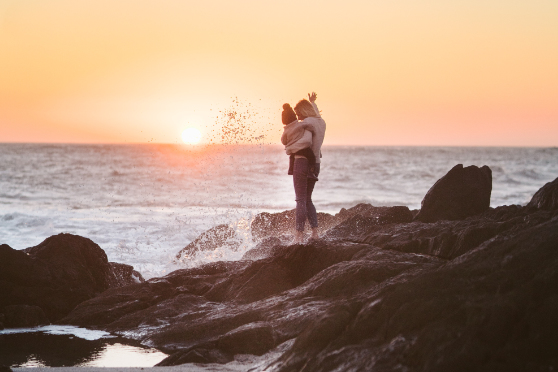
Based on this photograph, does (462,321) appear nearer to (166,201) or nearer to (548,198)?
(548,198)

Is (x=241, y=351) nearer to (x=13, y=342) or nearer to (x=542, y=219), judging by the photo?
(x=13, y=342)

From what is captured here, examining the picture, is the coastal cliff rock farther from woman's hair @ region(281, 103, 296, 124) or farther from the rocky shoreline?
woman's hair @ region(281, 103, 296, 124)

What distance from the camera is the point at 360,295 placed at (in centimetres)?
389

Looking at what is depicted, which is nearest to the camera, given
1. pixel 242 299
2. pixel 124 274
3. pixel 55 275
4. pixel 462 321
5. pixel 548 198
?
pixel 462 321

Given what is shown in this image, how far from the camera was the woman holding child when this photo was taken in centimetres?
739

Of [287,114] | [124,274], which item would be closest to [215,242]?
[124,274]

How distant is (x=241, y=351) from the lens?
433 cm

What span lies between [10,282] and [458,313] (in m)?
5.14

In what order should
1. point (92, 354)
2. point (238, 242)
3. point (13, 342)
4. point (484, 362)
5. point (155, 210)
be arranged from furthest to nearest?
1. point (155, 210)
2. point (238, 242)
3. point (13, 342)
4. point (92, 354)
5. point (484, 362)

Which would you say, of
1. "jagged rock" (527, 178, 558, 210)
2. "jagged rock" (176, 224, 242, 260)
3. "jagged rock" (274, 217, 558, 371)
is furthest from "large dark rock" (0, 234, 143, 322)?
"jagged rock" (527, 178, 558, 210)

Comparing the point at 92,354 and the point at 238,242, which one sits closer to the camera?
the point at 92,354

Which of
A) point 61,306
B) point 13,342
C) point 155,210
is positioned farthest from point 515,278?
point 155,210

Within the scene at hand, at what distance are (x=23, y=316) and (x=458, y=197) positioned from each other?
569cm

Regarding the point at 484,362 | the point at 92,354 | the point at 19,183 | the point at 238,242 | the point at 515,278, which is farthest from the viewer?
the point at 19,183
